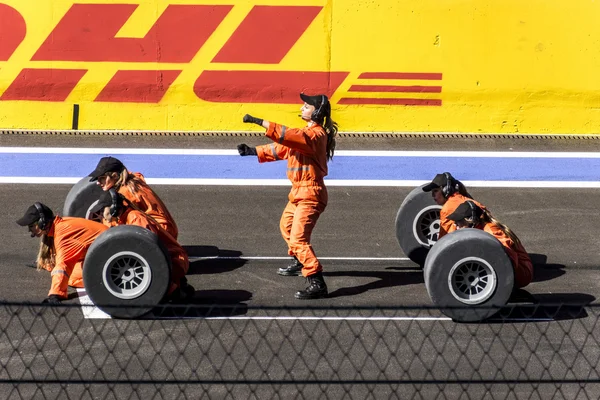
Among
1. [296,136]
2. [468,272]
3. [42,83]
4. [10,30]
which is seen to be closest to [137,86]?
[42,83]

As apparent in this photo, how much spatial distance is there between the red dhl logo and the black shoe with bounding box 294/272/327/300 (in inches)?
248

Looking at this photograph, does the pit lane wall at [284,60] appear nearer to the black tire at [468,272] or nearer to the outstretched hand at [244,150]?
the outstretched hand at [244,150]

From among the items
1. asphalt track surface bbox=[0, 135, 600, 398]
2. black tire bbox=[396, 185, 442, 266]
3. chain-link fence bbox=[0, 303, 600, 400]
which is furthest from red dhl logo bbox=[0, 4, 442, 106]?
chain-link fence bbox=[0, 303, 600, 400]

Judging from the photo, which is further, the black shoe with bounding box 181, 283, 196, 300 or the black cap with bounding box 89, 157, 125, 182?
the black cap with bounding box 89, 157, 125, 182

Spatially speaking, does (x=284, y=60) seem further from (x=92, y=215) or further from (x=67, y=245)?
(x=67, y=245)

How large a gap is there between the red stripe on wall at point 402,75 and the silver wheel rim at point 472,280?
6890 mm

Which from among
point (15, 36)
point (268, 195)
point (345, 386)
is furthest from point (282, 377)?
point (15, 36)

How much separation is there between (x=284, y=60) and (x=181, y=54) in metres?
1.57

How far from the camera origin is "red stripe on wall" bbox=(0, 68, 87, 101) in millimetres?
16141

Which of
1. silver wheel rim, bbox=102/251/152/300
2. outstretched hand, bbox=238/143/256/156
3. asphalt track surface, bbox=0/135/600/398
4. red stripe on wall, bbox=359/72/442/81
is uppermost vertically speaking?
outstretched hand, bbox=238/143/256/156

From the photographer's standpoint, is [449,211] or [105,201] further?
[449,211]

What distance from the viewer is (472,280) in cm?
987

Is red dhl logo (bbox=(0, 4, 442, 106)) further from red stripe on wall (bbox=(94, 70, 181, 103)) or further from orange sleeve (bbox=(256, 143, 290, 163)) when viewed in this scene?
orange sleeve (bbox=(256, 143, 290, 163))

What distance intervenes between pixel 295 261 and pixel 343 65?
18.6 ft
